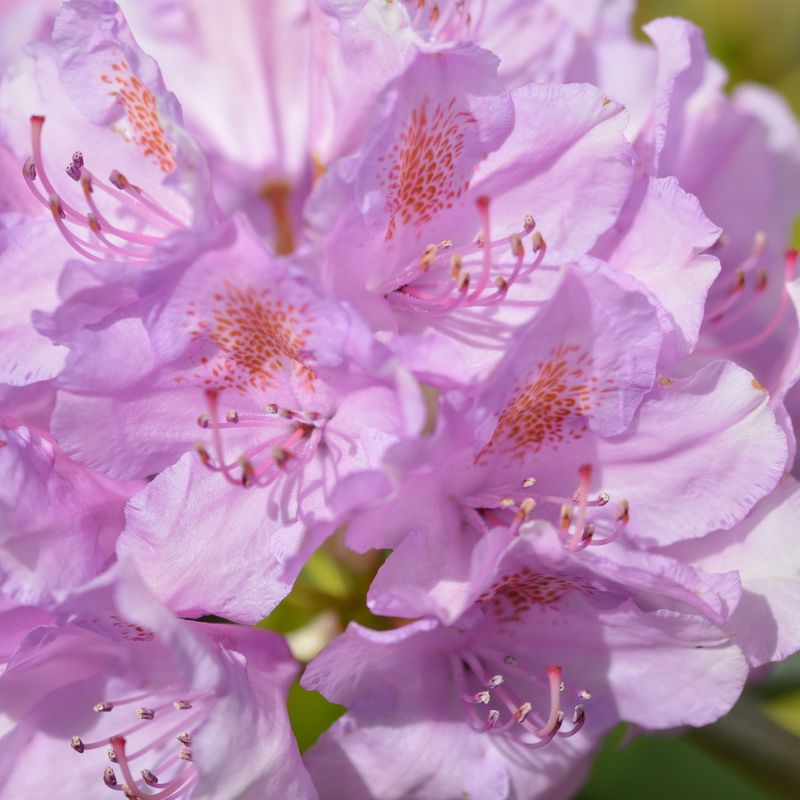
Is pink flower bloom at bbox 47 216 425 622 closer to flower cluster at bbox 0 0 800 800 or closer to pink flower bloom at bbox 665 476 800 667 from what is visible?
flower cluster at bbox 0 0 800 800

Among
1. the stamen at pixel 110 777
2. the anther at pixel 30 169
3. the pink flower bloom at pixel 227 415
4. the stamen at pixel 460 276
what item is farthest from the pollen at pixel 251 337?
the stamen at pixel 110 777

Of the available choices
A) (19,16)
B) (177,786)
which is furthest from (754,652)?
(19,16)

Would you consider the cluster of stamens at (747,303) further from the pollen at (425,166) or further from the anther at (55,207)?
the anther at (55,207)

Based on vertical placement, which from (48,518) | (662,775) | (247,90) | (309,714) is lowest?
(662,775)

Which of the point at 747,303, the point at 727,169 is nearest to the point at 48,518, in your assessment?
the point at 747,303

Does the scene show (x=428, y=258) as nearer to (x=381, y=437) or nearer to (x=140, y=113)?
(x=381, y=437)

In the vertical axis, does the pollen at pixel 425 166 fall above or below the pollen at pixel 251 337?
above

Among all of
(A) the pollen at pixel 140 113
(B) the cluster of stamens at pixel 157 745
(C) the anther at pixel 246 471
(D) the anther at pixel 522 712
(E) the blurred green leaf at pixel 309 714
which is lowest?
(E) the blurred green leaf at pixel 309 714
